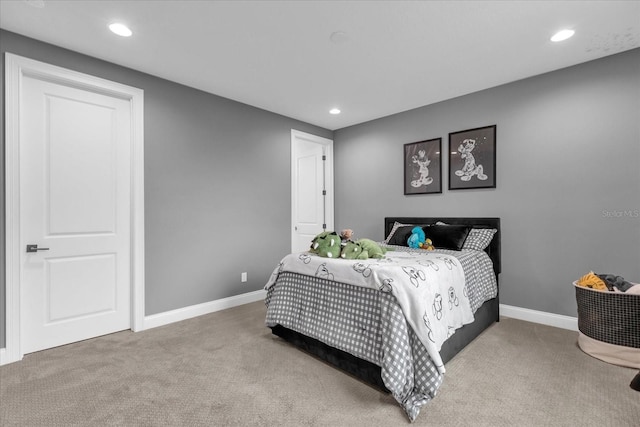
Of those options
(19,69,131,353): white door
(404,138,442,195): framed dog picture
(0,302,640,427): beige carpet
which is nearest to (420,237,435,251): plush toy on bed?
(404,138,442,195): framed dog picture

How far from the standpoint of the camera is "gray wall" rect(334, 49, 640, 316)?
2.62 m

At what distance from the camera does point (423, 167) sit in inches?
153

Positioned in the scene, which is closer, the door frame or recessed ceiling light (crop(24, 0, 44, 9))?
recessed ceiling light (crop(24, 0, 44, 9))

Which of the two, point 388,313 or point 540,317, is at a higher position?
point 388,313

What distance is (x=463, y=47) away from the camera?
252 centimetres

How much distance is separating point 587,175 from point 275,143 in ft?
11.2

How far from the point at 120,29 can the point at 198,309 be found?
266 cm

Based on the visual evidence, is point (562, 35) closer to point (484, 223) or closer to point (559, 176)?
point (559, 176)

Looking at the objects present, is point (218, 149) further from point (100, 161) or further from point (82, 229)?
point (82, 229)

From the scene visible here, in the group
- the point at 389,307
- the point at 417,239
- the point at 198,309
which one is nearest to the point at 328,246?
the point at 389,307

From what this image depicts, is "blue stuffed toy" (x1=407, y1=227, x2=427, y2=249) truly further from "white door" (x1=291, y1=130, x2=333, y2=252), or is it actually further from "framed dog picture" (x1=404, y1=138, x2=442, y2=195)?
"white door" (x1=291, y1=130, x2=333, y2=252)

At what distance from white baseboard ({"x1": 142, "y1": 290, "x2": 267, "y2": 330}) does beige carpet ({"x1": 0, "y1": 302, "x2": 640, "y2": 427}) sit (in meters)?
0.33

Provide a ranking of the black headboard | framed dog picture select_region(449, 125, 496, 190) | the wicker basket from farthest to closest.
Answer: framed dog picture select_region(449, 125, 496, 190)
the black headboard
the wicker basket

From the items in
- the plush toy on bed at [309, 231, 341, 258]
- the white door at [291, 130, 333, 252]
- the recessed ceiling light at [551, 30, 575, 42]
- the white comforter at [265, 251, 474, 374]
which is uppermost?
the recessed ceiling light at [551, 30, 575, 42]
